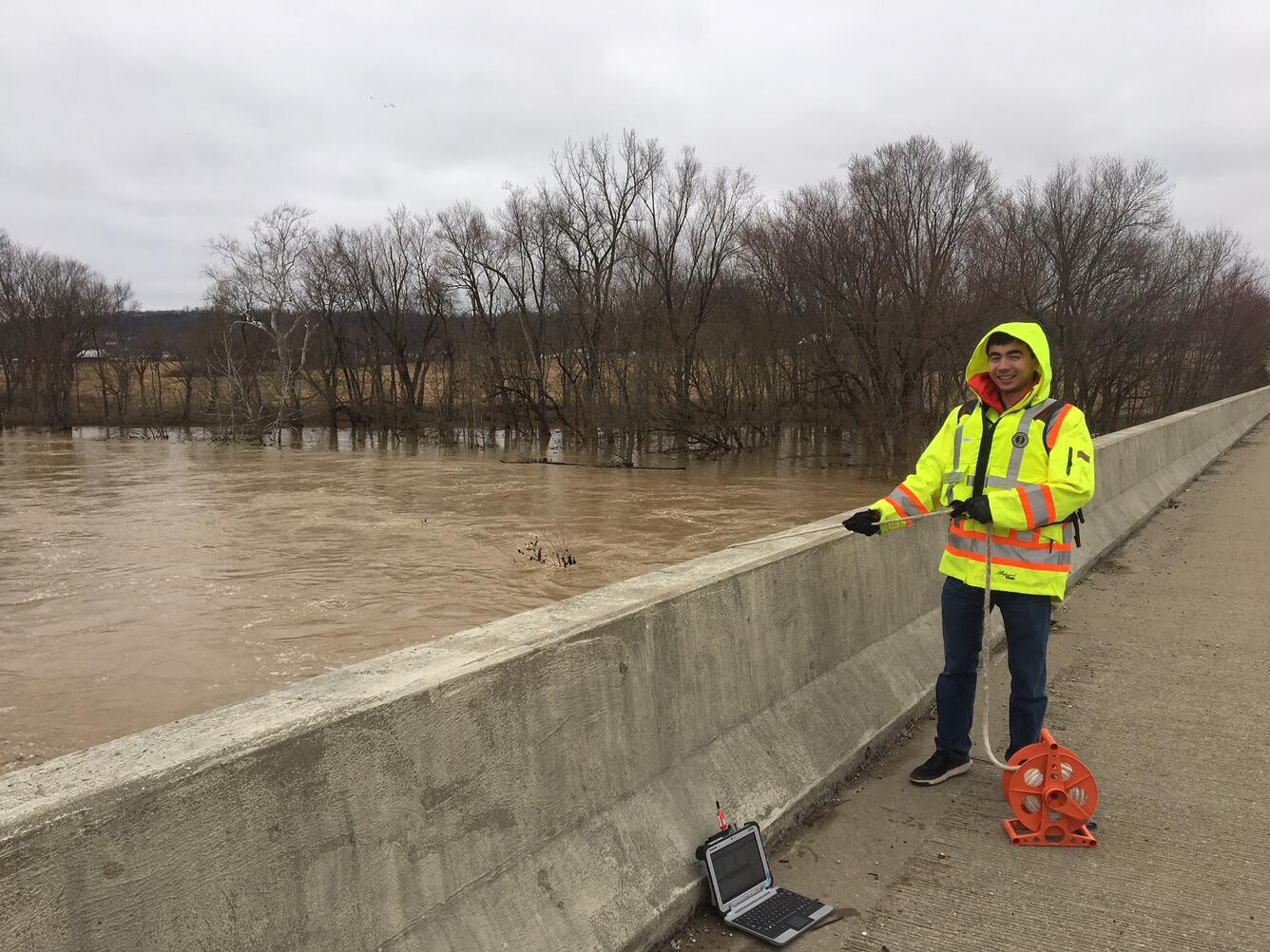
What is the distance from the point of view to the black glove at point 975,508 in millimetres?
3785

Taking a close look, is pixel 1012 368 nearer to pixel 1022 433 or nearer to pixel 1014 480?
pixel 1022 433

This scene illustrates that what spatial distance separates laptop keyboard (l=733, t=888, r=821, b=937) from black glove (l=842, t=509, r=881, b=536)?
5.26 ft

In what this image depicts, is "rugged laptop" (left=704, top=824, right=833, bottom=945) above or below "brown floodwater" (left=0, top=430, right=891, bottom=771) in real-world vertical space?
above

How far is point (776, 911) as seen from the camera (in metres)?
3.21

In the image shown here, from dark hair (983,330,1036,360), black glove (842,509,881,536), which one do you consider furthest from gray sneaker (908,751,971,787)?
dark hair (983,330,1036,360)

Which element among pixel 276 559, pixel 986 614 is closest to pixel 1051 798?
pixel 986 614

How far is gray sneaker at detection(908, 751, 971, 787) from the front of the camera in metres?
4.26

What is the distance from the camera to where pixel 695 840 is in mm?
3328

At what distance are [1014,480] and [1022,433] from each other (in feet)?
0.66

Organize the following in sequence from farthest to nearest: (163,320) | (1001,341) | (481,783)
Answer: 1. (163,320)
2. (1001,341)
3. (481,783)

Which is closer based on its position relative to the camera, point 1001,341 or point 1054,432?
point 1054,432

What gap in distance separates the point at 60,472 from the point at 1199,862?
31959mm

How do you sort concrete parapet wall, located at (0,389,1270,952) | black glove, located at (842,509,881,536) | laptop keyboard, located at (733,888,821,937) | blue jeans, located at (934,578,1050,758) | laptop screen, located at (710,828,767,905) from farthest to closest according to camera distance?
black glove, located at (842,509,881,536) < blue jeans, located at (934,578,1050,758) < laptop screen, located at (710,828,767,905) < laptop keyboard, located at (733,888,821,937) < concrete parapet wall, located at (0,389,1270,952)

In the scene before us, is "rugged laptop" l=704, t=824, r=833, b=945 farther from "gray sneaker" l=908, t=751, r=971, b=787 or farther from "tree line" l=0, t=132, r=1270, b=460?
"tree line" l=0, t=132, r=1270, b=460
